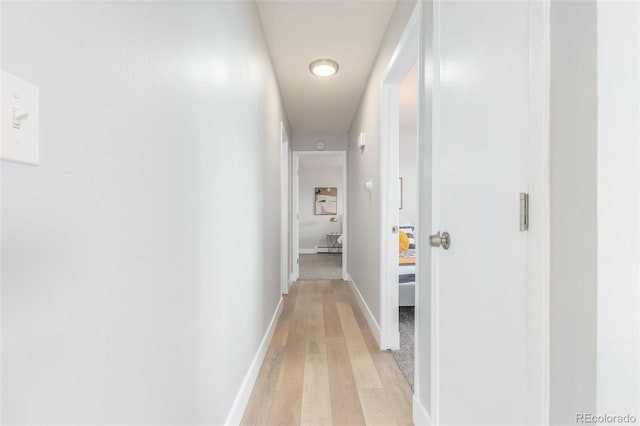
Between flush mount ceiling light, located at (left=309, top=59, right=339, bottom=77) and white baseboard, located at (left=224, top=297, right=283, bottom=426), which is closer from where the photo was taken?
white baseboard, located at (left=224, top=297, right=283, bottom=426)

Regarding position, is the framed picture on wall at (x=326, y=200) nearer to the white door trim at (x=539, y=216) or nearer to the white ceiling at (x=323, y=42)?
the white ceiling at (x=323, y=42)

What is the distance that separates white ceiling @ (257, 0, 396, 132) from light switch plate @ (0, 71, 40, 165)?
1971 millimetres

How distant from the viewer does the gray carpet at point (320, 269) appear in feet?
17.2

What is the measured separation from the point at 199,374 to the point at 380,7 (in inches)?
90.1

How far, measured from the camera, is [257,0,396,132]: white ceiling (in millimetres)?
2082

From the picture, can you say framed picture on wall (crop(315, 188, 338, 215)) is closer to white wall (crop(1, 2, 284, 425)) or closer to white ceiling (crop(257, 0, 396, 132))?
white ceiling (crop(257, 0, 396, 132))

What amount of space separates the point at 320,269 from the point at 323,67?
3978 mm

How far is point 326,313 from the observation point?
329cm

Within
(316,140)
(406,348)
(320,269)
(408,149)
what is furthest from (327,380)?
(408,149)

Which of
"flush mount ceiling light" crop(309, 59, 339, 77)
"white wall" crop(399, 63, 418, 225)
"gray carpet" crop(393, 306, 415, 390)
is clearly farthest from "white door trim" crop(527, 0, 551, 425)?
"white wall" crop(399, 63, 418, 225)

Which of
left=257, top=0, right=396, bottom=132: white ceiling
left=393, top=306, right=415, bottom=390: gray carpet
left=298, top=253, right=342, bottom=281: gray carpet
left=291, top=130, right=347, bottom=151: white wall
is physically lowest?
left=298, top=253, right=342, bottom=281: gray carpet

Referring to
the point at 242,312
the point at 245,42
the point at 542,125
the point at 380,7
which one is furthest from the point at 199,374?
the point at 380,7
